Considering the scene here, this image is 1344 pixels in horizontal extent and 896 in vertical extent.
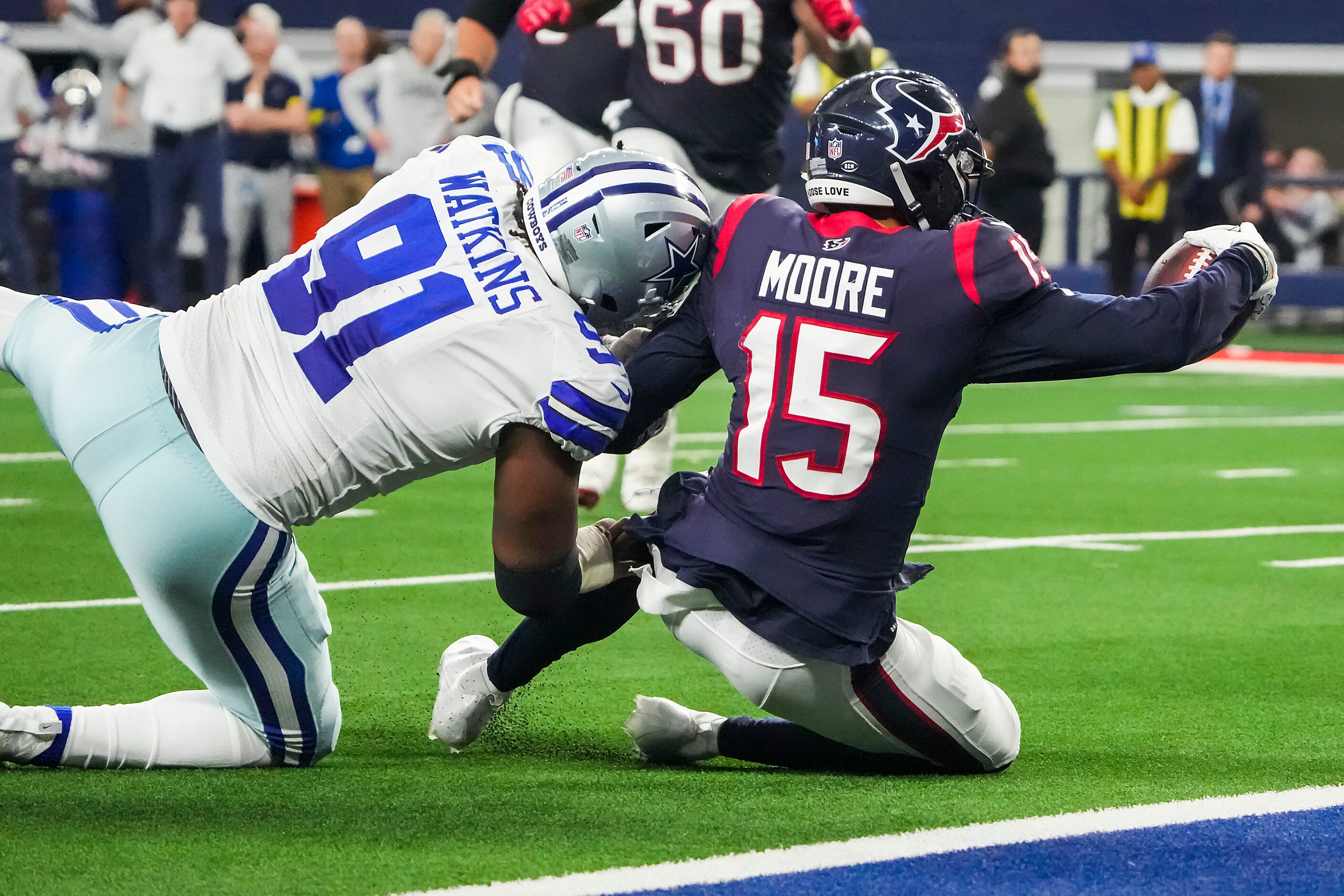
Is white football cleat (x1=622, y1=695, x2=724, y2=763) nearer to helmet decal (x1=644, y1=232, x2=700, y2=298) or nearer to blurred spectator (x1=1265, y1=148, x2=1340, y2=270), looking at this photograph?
helmet decal (x1=644, y1=232, x2=700, y2=298)

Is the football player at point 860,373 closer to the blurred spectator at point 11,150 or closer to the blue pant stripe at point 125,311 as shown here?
→ the blue pant stripe at point 125,311

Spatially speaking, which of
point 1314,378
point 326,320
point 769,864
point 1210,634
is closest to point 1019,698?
point 1210,634

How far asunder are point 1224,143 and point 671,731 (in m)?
11.6

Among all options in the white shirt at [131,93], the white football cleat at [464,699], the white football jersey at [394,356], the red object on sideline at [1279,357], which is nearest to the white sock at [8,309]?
the white football jersey at [394,356]

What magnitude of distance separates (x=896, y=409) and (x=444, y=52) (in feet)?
35.1

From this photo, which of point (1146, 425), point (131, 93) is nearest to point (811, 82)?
point (131, 93)

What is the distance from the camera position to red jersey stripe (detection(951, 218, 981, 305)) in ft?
10.3

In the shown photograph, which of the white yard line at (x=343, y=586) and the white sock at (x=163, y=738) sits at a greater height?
the white sock at (x=163, y=738)

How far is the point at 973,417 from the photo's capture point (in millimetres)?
9914

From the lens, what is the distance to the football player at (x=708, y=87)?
21.4 ft

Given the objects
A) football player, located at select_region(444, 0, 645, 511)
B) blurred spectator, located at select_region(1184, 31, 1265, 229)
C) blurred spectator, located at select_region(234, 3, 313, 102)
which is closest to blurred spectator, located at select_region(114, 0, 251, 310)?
blurred spectator, located at select_region(234, 3, 313, 102)

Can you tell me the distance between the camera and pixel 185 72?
12.0 meters

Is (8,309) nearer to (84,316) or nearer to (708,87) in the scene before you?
(84,316)

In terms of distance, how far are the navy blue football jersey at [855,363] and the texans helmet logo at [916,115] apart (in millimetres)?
147
